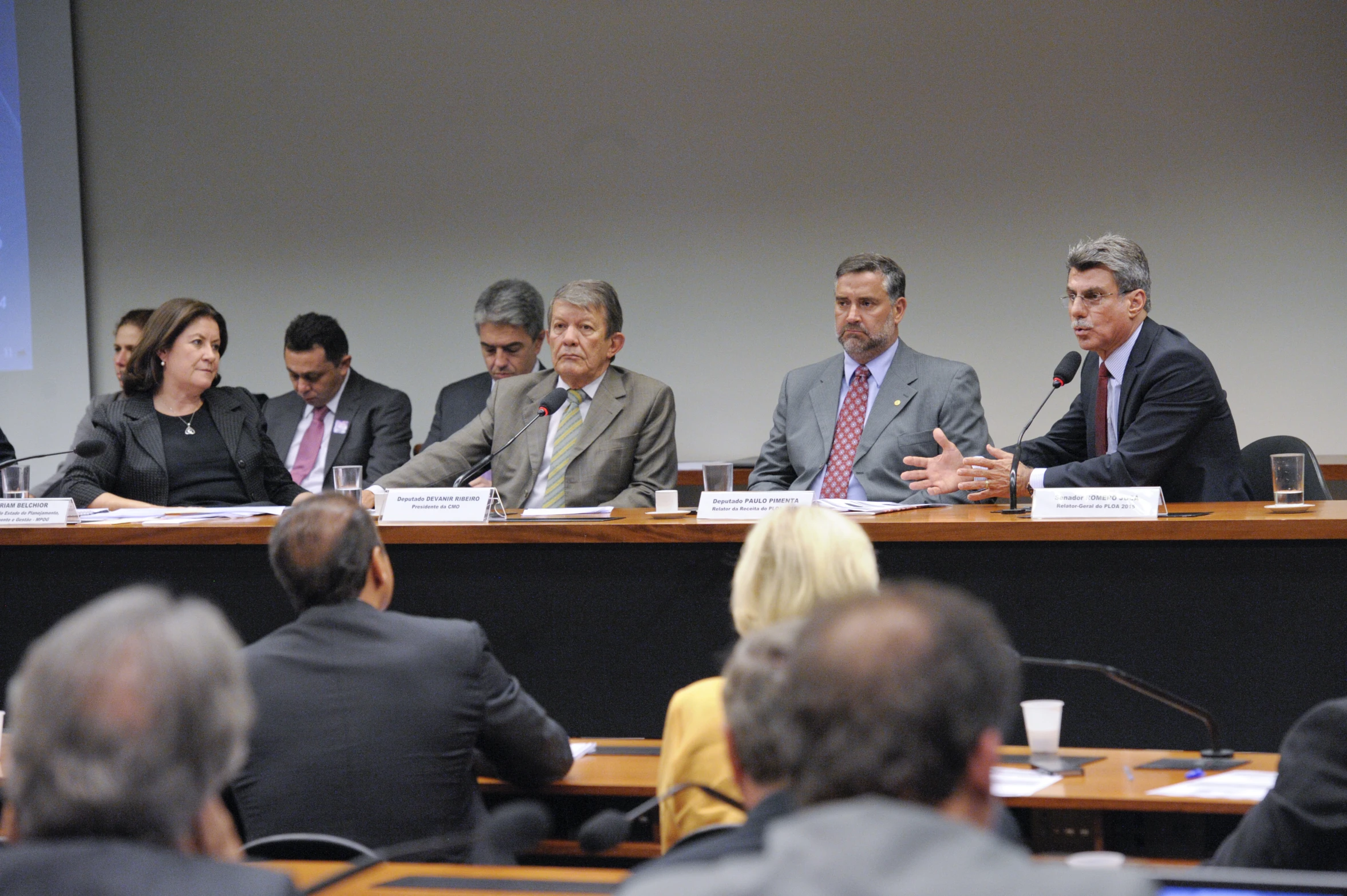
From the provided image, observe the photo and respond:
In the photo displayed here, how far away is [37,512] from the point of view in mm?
3422

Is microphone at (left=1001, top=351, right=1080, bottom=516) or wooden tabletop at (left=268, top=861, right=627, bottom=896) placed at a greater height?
microphone at (left=1001, top=351, right=1080, bottom=516)

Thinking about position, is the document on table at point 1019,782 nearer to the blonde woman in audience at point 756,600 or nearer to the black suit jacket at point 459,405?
the blonde woman in audience at point 756,600

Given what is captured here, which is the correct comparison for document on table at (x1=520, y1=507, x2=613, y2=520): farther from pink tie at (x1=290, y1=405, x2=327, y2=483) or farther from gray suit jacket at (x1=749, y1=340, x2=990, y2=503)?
pink tie at (x1=290, y1=405, x2=327, y2=483)

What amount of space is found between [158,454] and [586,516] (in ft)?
4.82

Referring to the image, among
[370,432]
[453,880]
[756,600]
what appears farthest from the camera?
[370,432]

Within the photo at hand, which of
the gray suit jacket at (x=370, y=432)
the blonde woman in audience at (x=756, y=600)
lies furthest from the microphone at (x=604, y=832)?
the gray suit jacket at (x=370, y=432)

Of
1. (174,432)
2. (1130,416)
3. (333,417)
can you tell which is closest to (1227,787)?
(1130,416)

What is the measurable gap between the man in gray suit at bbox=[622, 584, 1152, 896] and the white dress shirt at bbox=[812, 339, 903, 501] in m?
2.88

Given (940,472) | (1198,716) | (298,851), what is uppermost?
(940,472)

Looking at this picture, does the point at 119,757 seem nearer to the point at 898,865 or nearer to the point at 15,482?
the point at 898,865

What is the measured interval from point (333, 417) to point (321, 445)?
4.5 inches

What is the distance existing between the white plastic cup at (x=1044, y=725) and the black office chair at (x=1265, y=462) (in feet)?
5.44

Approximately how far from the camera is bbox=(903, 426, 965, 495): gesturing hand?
3443 millimetres

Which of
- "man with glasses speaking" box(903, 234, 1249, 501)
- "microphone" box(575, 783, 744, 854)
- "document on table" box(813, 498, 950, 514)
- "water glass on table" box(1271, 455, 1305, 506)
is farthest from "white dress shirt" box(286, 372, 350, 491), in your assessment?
"microphone" box(575, 783, 744, 854)
